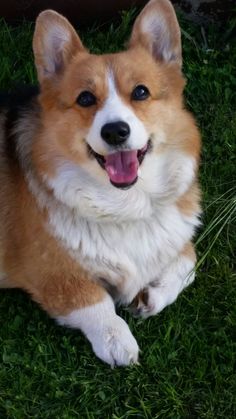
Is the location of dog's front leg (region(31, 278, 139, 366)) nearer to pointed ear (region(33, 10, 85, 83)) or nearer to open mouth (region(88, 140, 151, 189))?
open mouth (region(88, 140, 151, 189))

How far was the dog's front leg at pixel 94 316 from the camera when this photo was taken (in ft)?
10.2

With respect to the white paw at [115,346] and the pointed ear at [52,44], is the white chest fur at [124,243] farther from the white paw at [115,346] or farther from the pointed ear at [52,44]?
the pointed ear at [52,44]

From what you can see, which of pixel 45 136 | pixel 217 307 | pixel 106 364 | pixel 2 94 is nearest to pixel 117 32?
pixel 2 94

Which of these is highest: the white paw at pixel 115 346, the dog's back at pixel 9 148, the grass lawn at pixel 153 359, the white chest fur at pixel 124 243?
the dog's back at pixel 9 148

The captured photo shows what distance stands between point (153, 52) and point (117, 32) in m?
1.42

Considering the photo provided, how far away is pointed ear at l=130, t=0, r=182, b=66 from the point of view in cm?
309

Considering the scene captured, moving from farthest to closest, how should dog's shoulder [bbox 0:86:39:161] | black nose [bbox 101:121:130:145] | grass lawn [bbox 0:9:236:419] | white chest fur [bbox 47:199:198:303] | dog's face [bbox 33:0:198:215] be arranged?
dog's shoulder [bbox 0:86:39:161] → white chest fur [bbox 47:199:198:303] → grass lawn [bbox 0:9:236:419] → dog's face [bbox 33:0:198:215] → black nose [bbox 101:121:130:145]

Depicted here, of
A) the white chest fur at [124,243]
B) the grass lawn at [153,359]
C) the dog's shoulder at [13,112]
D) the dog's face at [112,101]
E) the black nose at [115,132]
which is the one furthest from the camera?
the dog's shoulder at [13,112]

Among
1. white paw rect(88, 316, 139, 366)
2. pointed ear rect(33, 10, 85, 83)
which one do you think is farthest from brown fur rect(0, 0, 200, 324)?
white paw rect(88, 316, 139, 366)

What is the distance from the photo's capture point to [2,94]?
3.59 meters

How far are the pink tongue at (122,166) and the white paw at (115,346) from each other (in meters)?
0.67

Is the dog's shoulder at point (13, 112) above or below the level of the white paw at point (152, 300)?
above

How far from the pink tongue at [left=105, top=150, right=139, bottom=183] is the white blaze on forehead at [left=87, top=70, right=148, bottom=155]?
7 cm

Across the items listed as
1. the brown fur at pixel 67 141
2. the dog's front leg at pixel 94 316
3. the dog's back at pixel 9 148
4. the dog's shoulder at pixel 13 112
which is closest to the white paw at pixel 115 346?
the dog's front leg at pixel 94 316
